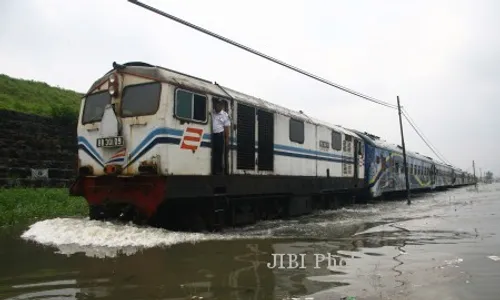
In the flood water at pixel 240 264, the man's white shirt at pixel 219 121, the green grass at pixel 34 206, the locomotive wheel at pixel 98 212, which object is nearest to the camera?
the flood water at pixel 240 264

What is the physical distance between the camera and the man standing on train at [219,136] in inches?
358

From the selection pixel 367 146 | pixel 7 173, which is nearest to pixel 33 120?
pixel 7 173

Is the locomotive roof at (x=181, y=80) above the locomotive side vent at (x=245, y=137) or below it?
above

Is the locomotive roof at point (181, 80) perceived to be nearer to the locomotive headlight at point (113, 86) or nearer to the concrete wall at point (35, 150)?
the locomotive headlight at point (113, 86)

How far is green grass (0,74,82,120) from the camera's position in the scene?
18750 mm

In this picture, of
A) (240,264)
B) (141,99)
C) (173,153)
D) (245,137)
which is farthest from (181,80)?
(240,264)

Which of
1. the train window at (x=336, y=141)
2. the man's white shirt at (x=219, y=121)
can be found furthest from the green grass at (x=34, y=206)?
the train window at (x=336, y=141)

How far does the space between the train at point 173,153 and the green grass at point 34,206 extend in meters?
3.12

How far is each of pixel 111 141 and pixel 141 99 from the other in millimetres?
1047

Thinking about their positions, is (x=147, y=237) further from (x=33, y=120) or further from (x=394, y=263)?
(x=33, y=120)

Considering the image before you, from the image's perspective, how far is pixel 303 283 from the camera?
4.63 meters

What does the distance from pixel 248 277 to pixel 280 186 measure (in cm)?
692

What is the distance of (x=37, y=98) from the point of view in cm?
2203

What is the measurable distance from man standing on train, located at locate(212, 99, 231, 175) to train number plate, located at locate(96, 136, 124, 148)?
76.9 inches
